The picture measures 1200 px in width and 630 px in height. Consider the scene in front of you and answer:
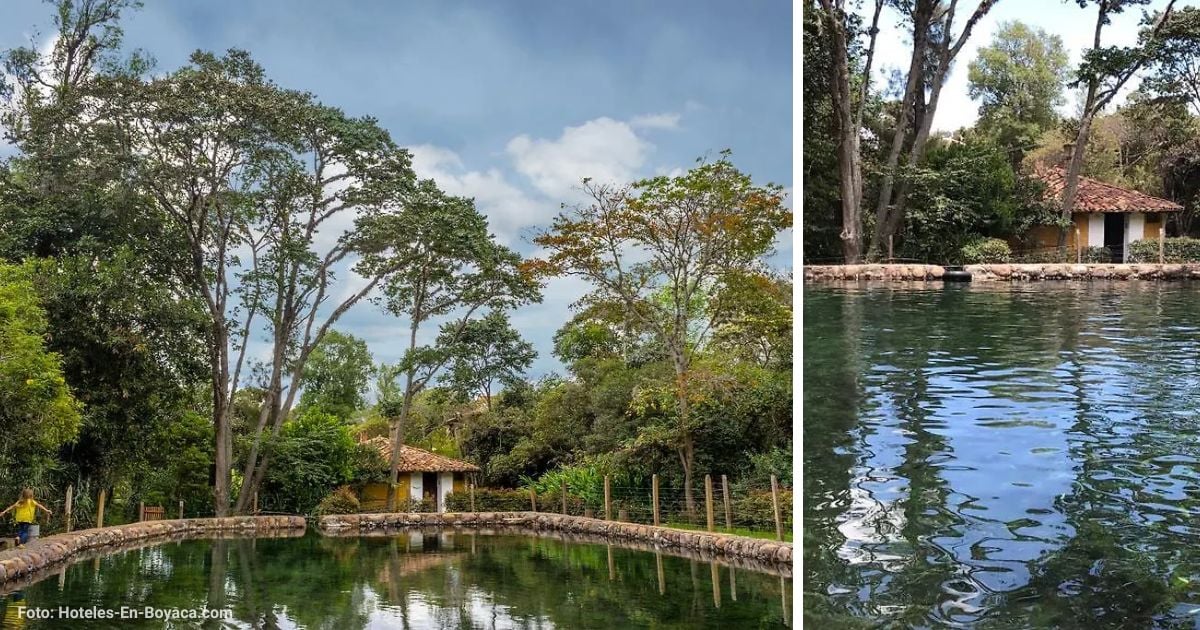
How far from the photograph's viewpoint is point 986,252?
5.96 meters

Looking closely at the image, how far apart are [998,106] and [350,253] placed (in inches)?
171

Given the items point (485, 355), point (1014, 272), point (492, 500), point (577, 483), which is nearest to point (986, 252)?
point (1014, 272)

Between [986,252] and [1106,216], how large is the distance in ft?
2.09

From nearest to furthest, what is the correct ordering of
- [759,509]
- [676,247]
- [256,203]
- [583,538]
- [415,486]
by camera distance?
[759,509], [256,203], [583,538], [676,247], [415,486]

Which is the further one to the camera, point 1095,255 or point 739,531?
point 739,531

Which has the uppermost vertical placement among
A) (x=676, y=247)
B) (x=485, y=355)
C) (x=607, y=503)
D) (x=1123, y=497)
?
(x=676, y=247)

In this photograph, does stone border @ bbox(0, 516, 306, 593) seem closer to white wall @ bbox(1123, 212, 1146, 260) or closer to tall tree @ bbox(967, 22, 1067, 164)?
tall tree @ bbox(967, 22, 1067, 164)

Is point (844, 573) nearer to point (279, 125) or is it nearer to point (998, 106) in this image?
point (998, 106)

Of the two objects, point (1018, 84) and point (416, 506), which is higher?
point (1018, 84)

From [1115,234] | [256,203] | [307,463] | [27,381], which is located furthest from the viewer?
[307,463]

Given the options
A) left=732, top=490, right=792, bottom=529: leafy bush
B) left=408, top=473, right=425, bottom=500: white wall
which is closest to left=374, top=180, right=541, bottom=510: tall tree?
left=408, top=473, right=425, bottom=500: white wall

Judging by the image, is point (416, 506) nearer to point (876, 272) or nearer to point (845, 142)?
point (876, 272)

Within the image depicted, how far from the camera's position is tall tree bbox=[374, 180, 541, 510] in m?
7.71

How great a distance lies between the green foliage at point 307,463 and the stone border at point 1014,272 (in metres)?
3.42
